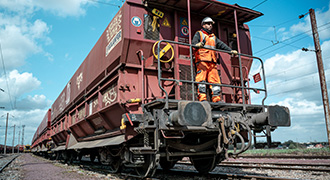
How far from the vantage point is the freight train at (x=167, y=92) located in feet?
14.5

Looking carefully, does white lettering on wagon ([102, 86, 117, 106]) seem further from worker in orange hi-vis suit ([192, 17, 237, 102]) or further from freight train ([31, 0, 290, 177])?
worker in orange hi-vis suit ([192, 17, 237, 102])

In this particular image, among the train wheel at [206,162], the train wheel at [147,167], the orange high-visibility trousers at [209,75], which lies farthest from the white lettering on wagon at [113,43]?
the train wheel at [206,162]

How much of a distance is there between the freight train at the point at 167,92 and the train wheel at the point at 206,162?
0.02 m

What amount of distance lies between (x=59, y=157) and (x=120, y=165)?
10.00 metres

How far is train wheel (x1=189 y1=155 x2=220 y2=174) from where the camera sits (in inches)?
223

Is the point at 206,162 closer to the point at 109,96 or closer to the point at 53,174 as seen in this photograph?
the point at 109,96

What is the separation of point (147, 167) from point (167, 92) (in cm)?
156

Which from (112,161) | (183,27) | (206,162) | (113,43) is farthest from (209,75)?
(112,161)

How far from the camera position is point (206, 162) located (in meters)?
6.08

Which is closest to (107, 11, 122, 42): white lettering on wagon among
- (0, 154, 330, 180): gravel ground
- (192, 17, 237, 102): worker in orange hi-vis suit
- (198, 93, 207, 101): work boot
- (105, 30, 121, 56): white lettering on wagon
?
(105, 30, 121, 56): white lettering on wagon

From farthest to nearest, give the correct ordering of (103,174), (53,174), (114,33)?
(53,174)
(103,174)
(114,33)

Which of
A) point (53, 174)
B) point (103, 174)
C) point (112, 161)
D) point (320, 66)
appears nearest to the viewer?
point (112, 161)

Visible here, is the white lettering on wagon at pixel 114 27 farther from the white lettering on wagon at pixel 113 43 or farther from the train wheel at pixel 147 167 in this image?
the train wheel at pixel 147 167

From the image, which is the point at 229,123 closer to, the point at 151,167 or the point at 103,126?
the point at 151,167
